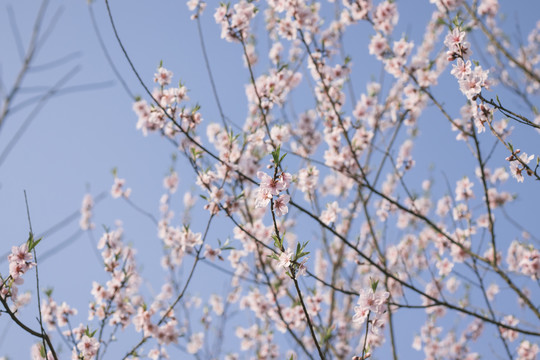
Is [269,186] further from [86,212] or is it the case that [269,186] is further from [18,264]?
[86,212]

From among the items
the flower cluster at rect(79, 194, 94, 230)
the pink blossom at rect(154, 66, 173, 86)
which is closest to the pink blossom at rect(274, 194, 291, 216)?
the pink blossom at rect(154, 66, 173, 86)

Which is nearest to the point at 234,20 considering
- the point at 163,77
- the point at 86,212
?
the point at 163,77

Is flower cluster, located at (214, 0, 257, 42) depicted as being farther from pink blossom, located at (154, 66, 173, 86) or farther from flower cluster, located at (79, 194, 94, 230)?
flower cluster, located at (79, 194, 94, 230)

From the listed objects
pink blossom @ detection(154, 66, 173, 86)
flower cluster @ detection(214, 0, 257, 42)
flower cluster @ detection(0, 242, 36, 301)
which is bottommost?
flower cluster @ detection(0, 242, 36, 301)

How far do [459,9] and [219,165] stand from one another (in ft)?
9.63

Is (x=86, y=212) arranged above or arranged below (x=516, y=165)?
above

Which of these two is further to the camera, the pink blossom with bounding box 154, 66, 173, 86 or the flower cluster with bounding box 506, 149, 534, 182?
the pink blossom with bounding box 154, 66, 173, 86

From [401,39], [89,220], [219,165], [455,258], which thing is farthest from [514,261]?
[89,220]

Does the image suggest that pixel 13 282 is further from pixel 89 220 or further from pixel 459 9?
pixel 459 9

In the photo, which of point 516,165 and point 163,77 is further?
point 163,77

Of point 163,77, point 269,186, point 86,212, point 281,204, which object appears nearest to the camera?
point 269,186

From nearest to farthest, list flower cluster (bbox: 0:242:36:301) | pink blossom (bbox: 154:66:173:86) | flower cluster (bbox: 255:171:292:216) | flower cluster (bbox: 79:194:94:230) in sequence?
1. flower cluster (bbox: 255:171:292:216)
2. flower cluster (bbox: 0:242:36:301)
3. pink blossom (bbox: 154:66:173:86)
4. flower cluster (bbox: 79:194:94:230)

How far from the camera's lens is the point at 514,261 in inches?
210

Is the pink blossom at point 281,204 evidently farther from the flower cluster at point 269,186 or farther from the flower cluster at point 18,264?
the flower cluster at point 18,264
